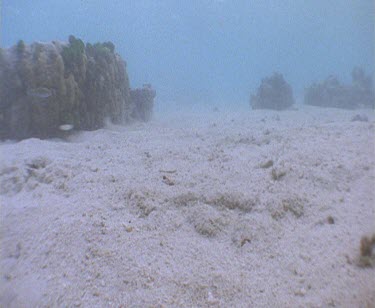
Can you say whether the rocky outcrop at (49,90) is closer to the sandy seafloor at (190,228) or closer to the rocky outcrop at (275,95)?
the sandy seafloor at (190,228)

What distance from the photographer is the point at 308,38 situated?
113312mm

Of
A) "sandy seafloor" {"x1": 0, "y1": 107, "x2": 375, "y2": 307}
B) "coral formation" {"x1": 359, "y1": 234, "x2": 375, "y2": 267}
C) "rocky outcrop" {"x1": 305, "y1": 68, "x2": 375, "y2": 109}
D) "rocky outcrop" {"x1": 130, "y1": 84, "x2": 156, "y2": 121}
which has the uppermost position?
"rocky outcrop" {"x1": 305, "y1": 68, "x2": 375, "y2": 109}

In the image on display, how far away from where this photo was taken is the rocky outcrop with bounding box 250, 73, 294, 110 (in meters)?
16.1

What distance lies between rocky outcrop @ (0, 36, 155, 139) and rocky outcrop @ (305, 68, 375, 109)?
15124 mm

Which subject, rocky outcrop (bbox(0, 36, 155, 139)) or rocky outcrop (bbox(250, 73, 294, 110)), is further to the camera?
rocky outcrop (bbox(250, 73, 294, 110))

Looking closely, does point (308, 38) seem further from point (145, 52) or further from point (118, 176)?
point (118, 176)

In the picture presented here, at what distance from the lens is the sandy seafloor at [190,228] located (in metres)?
1.90

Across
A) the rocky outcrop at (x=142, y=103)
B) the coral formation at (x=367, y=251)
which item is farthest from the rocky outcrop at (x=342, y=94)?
the coral formation at (x=367, y=251)

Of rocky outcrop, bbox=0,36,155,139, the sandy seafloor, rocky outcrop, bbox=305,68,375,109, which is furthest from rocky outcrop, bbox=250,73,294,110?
the sandy seafloor

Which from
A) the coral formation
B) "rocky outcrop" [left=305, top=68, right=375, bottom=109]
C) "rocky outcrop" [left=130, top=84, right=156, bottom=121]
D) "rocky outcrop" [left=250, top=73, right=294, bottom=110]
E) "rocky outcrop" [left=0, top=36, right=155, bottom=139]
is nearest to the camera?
the coral formation

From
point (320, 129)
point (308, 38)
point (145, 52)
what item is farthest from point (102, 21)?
point (320, 129)

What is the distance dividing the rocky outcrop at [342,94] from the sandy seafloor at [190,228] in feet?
48.2

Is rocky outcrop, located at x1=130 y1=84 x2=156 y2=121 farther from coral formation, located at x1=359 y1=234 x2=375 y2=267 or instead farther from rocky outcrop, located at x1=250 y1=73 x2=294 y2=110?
coral formation, located at x1=359 y1=234 x2=375 y2=267

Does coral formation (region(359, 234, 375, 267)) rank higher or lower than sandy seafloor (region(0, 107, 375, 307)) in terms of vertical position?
higher
